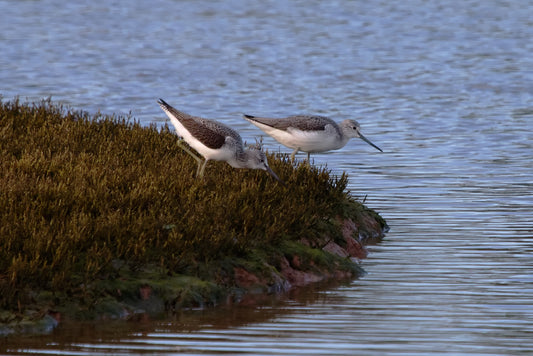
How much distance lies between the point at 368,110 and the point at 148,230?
16837mm

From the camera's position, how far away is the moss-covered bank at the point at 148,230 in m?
9.43

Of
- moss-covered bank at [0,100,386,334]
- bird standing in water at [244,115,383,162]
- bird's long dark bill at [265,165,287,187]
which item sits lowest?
moss-covered bank at [0,100,386,334]

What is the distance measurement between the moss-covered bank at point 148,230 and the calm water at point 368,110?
14.1 inches

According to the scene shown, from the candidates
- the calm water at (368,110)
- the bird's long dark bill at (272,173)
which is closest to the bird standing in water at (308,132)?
the calm water at (368,110)

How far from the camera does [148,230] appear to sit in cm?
1030

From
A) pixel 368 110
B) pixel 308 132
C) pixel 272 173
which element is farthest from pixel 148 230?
pixel 368 110

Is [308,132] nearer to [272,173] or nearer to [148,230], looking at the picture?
[272,173]

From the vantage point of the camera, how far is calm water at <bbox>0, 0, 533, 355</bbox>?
9.15 m

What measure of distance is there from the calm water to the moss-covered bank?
0.36 meters

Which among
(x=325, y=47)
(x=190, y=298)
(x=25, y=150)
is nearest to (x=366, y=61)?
(x=325, y=47)

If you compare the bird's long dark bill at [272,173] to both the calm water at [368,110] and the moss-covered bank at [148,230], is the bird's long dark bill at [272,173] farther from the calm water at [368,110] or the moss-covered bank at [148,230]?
the calm water at [368,110]

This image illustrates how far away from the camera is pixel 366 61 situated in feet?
127

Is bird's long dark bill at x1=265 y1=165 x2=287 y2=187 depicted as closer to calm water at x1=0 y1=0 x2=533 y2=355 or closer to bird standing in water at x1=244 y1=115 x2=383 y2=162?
calm water at x1=0 y1=0 x2=533 y2=355

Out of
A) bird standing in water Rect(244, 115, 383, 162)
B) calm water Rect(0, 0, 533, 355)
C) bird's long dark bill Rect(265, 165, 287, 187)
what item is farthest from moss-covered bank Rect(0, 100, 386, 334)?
bird standing in water Rect(244, 115, 383, 162)
